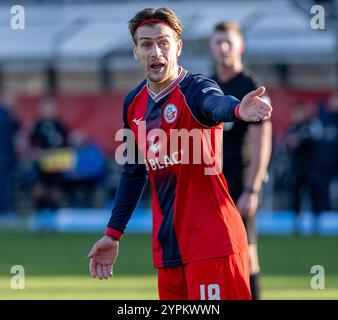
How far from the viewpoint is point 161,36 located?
6.78m

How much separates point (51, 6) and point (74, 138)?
7576 millimetres

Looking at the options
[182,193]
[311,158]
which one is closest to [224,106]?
[182,193]

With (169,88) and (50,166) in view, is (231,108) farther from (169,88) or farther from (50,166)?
(50,166)

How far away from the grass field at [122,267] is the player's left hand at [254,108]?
225 inches

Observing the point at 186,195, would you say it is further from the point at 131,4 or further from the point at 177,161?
the point at 131,4

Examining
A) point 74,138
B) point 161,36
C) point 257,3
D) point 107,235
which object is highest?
point 257,3

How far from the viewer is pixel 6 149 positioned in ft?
77.2

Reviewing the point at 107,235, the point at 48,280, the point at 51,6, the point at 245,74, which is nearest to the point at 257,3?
the point at 51,6

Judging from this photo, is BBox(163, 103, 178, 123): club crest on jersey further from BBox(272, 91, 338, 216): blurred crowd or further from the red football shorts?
BBox(272, 91, 338, 216): blurred crowd

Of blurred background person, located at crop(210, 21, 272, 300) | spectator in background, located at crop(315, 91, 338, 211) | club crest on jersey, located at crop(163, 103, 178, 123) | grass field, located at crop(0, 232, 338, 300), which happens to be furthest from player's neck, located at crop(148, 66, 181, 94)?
spectator in background, located at crop(315, 91, 338, 211)

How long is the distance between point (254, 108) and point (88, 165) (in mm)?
18353

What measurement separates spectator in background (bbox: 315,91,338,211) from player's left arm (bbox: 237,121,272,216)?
13.1 metres

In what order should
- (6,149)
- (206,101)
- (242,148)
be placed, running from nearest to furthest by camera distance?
(206,101) → (242,148) → (6,149)

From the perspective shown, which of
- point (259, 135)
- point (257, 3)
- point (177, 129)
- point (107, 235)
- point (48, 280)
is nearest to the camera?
point (177, 129)
